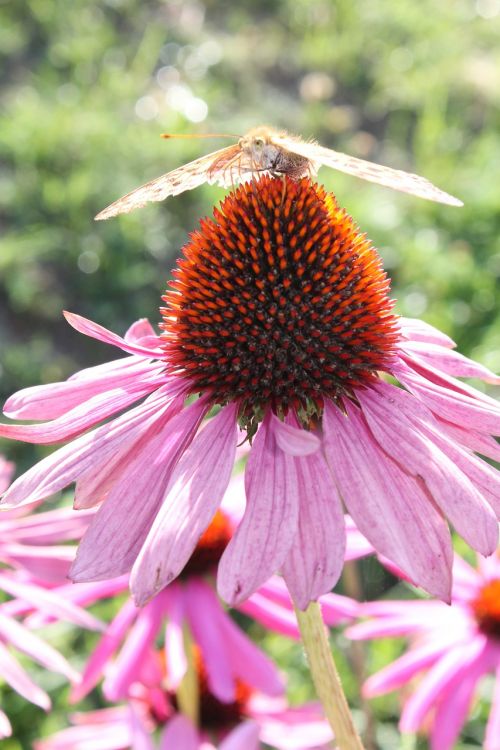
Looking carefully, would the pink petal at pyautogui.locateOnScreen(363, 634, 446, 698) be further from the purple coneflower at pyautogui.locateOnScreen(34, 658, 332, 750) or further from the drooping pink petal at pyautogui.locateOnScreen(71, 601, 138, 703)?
the drooping pink petal at pyautogui.locateOnScreen(71, 601, 138, 703)

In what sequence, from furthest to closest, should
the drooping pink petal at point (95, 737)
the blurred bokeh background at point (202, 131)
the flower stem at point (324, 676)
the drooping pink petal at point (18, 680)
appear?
the blurred bokeh background at point (202, 131), the drooping pink petal at point (95, 737), the drooping pink petal at point (18, 680), the flower stem at point (324, 676)

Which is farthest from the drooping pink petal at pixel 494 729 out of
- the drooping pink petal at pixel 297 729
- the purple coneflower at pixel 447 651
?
the drooping pink petal at pixel 297 729

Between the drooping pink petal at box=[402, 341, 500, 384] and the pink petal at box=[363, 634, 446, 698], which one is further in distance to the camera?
the pink petal at box=[363, 634, 446, 698]

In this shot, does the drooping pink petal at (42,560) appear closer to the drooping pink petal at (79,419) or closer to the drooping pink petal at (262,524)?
the drooping pink petal at (79,419)

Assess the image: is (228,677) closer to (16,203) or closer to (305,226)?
(305,226)

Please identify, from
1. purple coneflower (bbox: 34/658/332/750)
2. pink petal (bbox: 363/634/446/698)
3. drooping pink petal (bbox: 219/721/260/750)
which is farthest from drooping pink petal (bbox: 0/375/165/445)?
pink petal (bbox: 363/634/446/698)

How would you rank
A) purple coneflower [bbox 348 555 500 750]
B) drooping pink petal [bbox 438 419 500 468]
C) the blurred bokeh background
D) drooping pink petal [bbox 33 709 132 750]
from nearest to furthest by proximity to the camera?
1. drooping pink petal [bbox 438 419 500 468]
2. purple coneflower [bbox 348 555 500 750]
3. drooping pink petal [bbox 33 709 132 750]
4. the blurred bokeh background

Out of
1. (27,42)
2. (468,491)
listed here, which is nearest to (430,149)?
(27,42)
